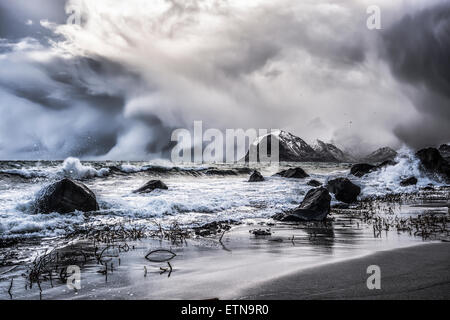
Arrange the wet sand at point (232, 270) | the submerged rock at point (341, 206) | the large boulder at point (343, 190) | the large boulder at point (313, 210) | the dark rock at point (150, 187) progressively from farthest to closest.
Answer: the dark rock at point (150, 187), the large boulder at point (343, 190), the submerged rock at point (341, 206), the large boulder at point (313, 210), the wet sand at point (232, 270)

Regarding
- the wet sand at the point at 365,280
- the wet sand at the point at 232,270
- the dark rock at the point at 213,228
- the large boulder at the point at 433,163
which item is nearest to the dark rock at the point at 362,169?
the large boulder at the point at 433,163

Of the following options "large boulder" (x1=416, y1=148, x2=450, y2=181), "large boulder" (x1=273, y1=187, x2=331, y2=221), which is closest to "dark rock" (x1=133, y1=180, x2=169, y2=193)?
"large boulder" (x1=273, y1=187, x2=331, y2=221)

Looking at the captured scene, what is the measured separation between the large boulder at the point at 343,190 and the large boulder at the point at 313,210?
5.33 metres

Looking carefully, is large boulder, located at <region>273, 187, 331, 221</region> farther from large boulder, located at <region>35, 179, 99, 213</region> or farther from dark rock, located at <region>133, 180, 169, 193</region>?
dark rock, located at <region>133, 180, 169, 193</region>

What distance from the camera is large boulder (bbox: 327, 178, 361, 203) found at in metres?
14.7

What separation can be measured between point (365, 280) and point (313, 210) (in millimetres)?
5957

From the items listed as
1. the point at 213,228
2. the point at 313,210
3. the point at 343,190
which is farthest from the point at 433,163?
the point at 213,228

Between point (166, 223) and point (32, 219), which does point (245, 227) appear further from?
point (32, 219)

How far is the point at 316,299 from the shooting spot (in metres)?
3.18

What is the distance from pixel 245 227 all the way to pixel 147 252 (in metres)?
3.59

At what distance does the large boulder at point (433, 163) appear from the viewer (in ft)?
90.7

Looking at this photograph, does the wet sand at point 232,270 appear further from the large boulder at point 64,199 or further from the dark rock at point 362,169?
the dark rock at point 362,169

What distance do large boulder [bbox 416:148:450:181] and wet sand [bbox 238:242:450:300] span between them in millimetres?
28459
